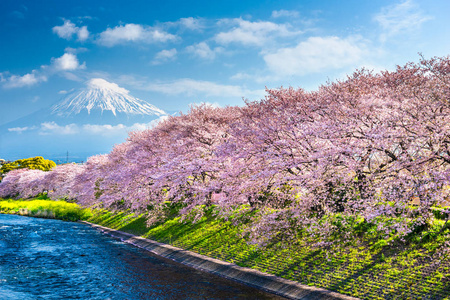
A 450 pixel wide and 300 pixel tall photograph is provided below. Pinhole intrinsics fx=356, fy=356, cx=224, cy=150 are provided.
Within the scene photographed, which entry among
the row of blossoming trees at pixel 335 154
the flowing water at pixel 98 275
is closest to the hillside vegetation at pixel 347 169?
the row of blossoming trees at pixel 335 154

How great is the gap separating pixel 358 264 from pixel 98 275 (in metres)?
14.7

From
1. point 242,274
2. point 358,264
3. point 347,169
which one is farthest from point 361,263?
point 242,274

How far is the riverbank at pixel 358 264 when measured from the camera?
14.0 m

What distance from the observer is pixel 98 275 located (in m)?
21.2

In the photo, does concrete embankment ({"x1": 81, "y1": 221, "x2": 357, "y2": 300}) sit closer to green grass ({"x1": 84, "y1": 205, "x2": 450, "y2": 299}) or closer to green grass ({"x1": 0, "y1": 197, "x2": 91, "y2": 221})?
green grass ({"x1": 84, "y1": 205, "x2": 450, "y2": 299})

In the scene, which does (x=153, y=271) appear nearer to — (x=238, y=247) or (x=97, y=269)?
(x=97, y=269)

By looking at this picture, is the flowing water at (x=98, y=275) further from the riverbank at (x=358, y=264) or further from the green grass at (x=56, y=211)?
the green grass at (x=56, y=211)

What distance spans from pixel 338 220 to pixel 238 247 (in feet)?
22.9

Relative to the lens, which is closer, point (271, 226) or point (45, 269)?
point (271, 226)

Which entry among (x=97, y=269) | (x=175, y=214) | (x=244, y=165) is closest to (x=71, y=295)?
(x=97, y=269)

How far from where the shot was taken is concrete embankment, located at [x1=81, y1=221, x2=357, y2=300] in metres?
16.1

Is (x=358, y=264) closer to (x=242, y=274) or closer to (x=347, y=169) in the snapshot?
(x=347, y=169)

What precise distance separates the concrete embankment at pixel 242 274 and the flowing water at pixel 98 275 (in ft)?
1.90

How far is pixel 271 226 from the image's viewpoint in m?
20.6
